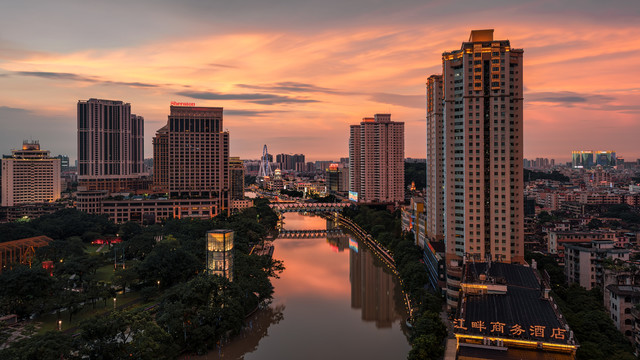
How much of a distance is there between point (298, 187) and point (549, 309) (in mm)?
111641

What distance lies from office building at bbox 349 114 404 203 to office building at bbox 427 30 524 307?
144ft

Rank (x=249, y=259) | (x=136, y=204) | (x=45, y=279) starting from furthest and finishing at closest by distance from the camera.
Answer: (x=136, y=204)
(x=249, y=259)
(x=45, y=279)

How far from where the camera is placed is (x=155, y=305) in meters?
25.7

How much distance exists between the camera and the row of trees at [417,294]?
18484 millimetres

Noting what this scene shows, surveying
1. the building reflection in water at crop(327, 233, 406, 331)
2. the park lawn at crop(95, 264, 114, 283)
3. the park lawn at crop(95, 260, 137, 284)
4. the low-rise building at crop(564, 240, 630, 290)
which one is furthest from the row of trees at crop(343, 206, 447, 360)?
the park lawn at crop(95, 264, 114, 283)

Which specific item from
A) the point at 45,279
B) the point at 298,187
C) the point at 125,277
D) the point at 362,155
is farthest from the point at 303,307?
the point at 298,187

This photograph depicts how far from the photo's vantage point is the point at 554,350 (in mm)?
14430

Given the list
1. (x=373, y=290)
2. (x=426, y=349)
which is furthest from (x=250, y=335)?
(x=373, y=290)

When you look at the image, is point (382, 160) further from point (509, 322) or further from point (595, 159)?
point (595, 159)

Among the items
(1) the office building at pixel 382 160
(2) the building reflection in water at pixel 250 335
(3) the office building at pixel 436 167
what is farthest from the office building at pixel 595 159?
(2) the building reflection in water at pixel 250 335

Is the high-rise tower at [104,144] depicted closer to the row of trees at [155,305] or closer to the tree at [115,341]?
the row of trees at [155,305]

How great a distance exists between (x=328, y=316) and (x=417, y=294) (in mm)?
5636

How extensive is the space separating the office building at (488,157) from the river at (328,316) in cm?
629

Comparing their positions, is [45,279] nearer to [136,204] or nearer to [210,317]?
[210,317]
